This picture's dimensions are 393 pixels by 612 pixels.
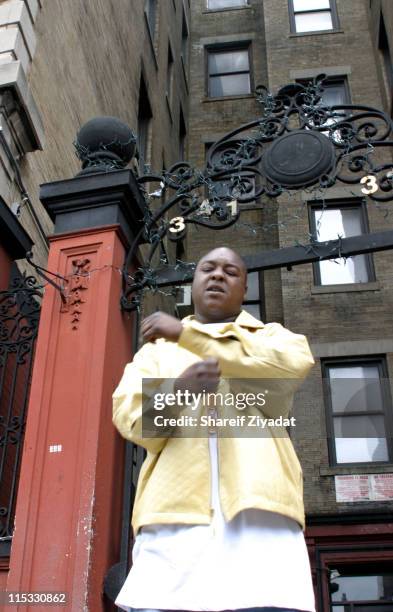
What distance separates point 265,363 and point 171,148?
16.7 m

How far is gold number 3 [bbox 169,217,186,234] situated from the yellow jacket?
2.55 metres

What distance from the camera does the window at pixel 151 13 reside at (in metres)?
17.1

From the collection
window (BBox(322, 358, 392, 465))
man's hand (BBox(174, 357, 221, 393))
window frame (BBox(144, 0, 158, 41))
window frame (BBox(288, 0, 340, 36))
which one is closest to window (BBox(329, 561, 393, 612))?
window (BBox(322, 358, 392, 465))

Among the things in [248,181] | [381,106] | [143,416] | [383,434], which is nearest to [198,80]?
[381,106]

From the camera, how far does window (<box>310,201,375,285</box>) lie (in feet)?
50.9

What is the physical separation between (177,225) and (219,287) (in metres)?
2.36

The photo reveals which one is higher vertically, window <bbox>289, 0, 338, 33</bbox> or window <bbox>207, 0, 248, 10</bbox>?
window <bbox>207, 0, 248, 10</bbox>

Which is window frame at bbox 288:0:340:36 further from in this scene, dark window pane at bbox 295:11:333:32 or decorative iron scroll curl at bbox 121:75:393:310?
decorative iron scroll curl at bbox 121:75:393:310

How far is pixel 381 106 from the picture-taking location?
56.9ft

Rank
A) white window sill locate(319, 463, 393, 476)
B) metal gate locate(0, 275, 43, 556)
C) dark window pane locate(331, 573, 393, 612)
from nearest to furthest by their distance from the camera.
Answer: metal gate locate(0, 275, 43, 556)
white window sill locate(319, 463, 393, 476)
dark window pane locate(331, 573, 393, 612)

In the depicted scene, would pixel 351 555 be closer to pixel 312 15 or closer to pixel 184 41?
pixel 312 15

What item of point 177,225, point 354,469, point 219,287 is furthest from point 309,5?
point 219,287

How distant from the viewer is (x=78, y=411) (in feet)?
14.3

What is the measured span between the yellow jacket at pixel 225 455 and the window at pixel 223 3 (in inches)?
866
